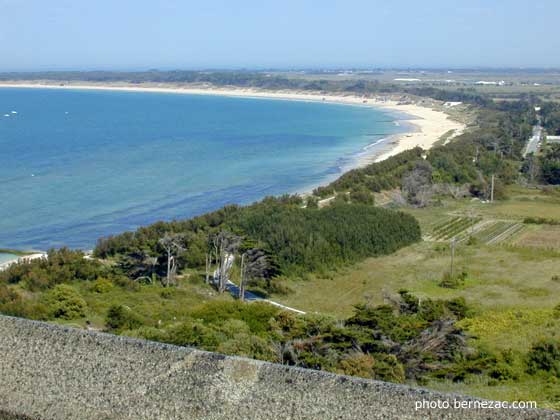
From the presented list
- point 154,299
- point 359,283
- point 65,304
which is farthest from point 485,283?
point 65,304

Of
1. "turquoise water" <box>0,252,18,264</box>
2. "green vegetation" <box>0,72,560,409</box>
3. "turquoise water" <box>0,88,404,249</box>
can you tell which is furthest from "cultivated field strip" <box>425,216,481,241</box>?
"turquoise water" <box>0,252,18,264</box>

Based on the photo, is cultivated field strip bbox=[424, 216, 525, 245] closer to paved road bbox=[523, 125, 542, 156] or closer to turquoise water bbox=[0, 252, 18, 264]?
turquoise water bbox=[0, 252, 18, 264]

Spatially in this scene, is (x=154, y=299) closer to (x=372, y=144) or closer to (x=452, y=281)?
(x=452, y=281)

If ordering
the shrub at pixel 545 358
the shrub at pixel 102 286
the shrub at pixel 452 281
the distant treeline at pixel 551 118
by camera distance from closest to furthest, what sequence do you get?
1. the shrub at pixel 545 358
2. the shrub at pixel 102 286
3. the shrub at pixel 452 281
4. the distant treeline at pixel 551 118

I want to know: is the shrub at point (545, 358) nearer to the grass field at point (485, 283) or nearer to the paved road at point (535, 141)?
the grass field at point (485, 283)

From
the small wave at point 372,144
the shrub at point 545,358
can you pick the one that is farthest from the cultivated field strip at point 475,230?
the small wave at point 372,144
